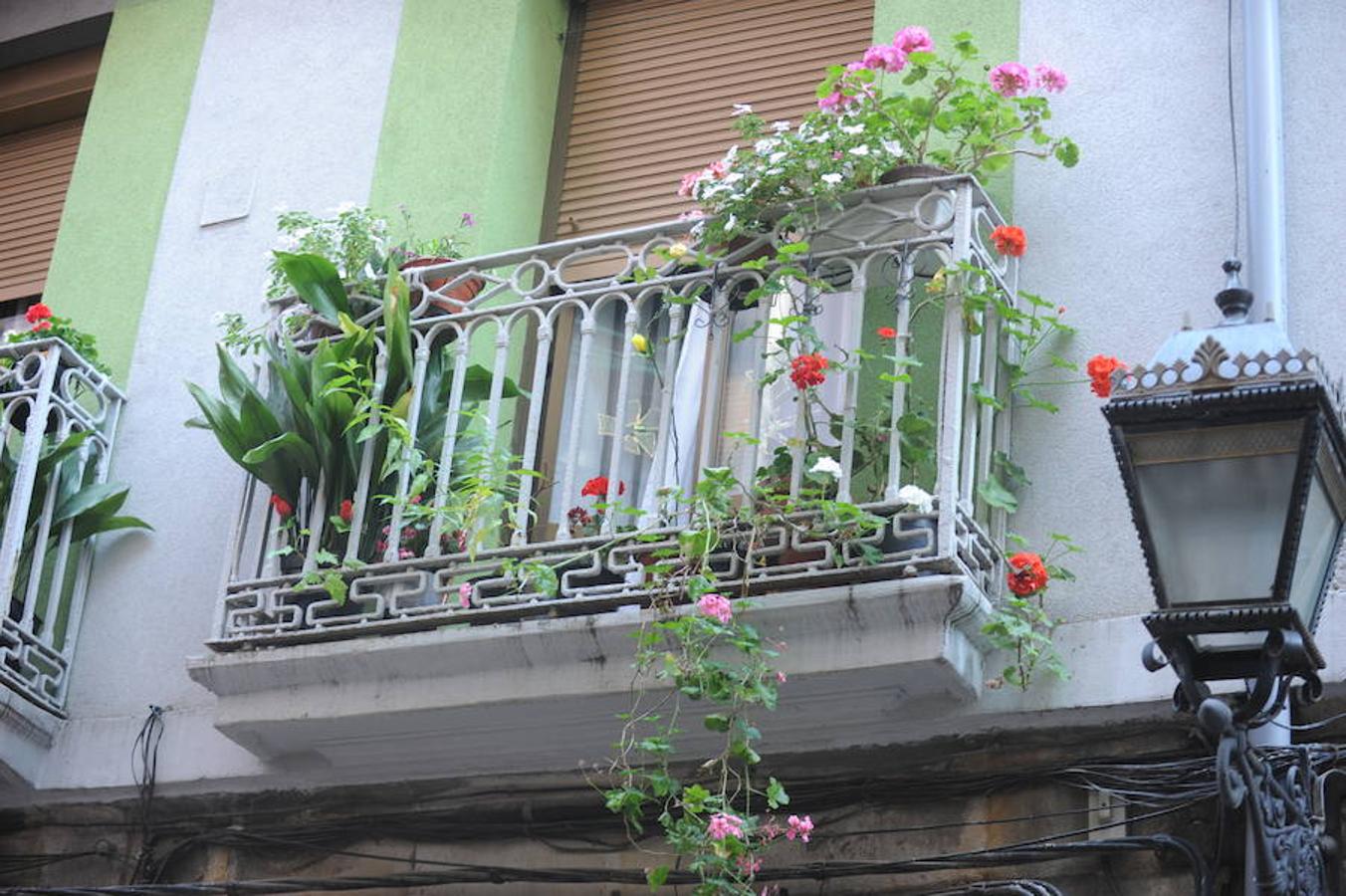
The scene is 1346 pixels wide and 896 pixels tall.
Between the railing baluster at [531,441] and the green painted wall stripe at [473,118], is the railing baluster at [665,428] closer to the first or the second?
the railing baluster at [531,441]

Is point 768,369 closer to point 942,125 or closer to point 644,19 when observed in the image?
point 942,125

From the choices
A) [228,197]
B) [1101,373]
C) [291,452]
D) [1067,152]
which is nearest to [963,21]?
[1067,152]

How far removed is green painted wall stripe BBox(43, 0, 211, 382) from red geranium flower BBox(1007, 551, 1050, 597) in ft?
12.1

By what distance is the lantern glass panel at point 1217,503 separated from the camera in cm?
418

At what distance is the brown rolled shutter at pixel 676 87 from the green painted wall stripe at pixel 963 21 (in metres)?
0.41

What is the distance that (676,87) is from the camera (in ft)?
26.5

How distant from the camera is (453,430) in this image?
21.8ft

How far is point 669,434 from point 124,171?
3044 mm

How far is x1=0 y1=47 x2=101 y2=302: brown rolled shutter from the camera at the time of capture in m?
9.19

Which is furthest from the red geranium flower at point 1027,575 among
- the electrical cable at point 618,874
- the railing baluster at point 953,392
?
the electrical cable at point 618,874

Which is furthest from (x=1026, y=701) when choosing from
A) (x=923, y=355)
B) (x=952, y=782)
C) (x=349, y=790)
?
(x=349, y=790)

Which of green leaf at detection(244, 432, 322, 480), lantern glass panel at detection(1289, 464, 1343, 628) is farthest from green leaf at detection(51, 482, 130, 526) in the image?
lantern glass panel at detection(1289, 464, 1343, 628)

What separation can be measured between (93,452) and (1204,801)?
414cm

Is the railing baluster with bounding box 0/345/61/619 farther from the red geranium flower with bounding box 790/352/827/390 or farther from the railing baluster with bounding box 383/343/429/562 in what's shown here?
the red geranium flower with bounding box 790/352/827/390
